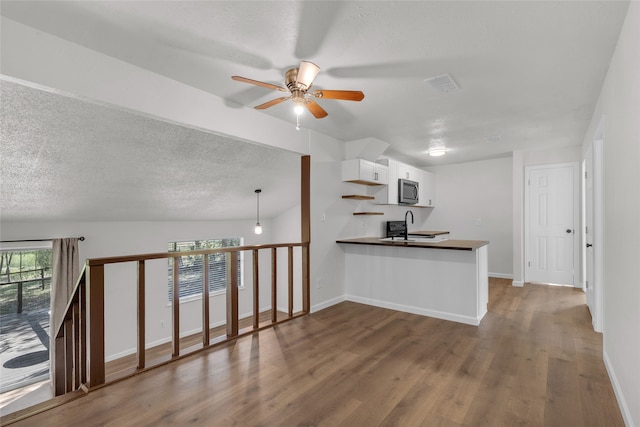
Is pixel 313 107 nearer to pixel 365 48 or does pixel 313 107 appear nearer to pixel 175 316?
pixel 365 48

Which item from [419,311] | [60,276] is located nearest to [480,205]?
[419,311]

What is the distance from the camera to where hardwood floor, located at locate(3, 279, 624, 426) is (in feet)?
6.17

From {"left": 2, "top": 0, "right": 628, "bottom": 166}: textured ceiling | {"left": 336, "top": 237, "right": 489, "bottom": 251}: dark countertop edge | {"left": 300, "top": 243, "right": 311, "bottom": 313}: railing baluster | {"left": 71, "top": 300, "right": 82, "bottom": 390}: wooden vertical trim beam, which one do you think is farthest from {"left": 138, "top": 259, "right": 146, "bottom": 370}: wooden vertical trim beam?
{"left": 336, "top": 237, "right": 489, "bottom": 251}: dark countertop edge

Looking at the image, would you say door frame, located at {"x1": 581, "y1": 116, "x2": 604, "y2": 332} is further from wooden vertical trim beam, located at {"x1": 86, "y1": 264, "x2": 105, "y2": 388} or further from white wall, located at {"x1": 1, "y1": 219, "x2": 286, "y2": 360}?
white wall, located at {"x1": 1, "y1": 219, "x2": 286, "y2": 360}

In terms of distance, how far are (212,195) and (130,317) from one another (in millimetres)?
2370

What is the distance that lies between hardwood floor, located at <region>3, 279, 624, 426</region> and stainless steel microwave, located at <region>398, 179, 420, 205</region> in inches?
92.1

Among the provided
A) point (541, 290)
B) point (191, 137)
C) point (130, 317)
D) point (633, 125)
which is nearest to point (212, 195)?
point (191, 137)

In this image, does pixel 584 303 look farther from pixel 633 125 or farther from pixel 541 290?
pixel 633 125

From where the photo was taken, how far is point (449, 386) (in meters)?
2.22

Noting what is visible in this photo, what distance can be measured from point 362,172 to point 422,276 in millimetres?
1585

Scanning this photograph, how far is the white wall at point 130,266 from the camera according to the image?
14.9 feet

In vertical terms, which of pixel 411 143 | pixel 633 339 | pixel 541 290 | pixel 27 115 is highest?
pixel 411 143

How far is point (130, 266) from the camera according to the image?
5078mm

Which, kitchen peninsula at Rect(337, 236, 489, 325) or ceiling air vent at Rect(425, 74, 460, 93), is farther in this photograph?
kitchen peninsula at Rect(337, 236, 489, 325)
